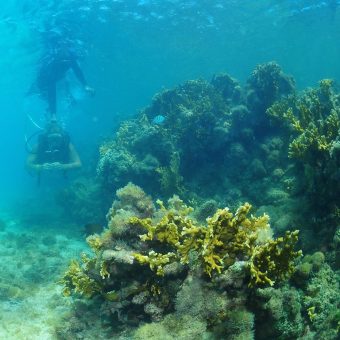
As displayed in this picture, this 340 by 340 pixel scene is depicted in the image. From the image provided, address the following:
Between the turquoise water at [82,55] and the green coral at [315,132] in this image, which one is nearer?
the green coral at [315,132]

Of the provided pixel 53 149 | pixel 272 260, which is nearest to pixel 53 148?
pixel 53 149

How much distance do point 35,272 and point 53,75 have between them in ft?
54.2

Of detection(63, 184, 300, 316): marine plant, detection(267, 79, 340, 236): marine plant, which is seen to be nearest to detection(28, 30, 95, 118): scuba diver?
detection(267, 79, 340, 236): marine plant

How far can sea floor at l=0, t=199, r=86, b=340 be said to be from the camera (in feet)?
23.3

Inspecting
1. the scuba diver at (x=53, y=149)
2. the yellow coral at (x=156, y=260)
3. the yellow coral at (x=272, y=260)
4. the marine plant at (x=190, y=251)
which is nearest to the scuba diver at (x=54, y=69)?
the scuba diver at (x=53, y=149)

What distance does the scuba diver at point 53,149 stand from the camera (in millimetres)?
16344

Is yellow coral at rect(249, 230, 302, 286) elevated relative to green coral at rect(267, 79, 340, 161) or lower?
lower

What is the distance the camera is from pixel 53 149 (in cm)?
1639

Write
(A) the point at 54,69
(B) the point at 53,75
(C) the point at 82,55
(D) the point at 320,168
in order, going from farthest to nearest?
(C) the point at 82,55
(A) the point at 54,69
(B) the point at 53,75
(D) the point at 320,168

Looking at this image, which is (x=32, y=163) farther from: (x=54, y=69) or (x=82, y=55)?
(x=82, y=55)

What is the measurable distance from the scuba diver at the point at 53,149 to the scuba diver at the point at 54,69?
2.12 meters

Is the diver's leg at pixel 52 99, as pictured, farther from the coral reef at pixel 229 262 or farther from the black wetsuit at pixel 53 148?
the coral reef at pixel 229 262

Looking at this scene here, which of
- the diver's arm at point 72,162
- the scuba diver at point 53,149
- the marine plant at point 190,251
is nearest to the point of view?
the marine plant at point 190,251

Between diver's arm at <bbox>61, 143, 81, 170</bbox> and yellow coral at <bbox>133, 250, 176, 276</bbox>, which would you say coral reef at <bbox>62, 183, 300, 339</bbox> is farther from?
diver's arm at <bbox>61, 143, 81, 170</bbox>
